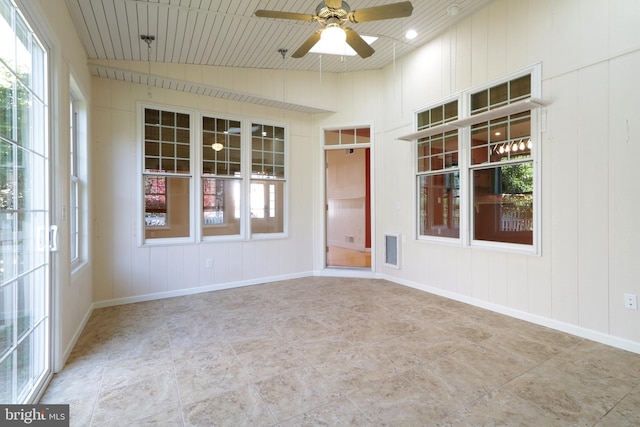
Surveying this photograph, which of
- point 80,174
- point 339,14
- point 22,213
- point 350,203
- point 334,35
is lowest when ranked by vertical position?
point 22,213

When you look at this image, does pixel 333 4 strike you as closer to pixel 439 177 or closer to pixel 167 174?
pixel 439 177

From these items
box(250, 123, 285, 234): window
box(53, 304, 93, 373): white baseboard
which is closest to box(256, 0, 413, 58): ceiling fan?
box(250, 123, 285, 234): window

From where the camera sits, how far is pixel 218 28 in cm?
372

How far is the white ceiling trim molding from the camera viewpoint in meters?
4.00

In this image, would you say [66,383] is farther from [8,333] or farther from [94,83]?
[94,83]

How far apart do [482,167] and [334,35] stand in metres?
2.49

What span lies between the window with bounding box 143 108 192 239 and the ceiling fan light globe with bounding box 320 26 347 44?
279cm

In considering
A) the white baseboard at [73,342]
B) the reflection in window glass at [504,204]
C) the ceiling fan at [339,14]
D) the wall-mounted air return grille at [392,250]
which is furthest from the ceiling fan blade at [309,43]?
the white baseboard at [73,342]

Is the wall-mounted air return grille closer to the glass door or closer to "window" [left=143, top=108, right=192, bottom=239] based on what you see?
"window" [left=143, top=108, right=192, bottom=239]

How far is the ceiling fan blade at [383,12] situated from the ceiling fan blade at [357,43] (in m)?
0.12

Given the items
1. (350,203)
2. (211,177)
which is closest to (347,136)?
(211,177)

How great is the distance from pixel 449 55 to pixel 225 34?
9.72 ft

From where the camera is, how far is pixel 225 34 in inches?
153

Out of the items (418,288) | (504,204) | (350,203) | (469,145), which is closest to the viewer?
(504,204)
